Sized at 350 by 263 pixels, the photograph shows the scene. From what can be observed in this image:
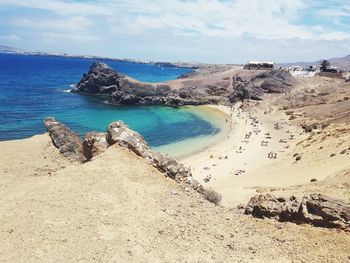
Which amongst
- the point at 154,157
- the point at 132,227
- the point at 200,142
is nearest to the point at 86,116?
the point at 200,142

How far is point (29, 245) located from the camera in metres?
14.7

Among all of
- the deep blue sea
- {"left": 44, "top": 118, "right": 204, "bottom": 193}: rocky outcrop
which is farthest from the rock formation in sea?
{"left": 44, "top": 118, "right": 204, "bottom": 193}: rocky outcrop

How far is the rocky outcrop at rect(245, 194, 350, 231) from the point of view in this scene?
16.1 metres

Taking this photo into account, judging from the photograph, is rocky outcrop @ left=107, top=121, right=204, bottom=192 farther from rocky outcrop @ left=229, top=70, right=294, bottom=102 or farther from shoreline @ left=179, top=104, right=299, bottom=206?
rocky outcrop @ left=229, top=70, right=294, bottom=102

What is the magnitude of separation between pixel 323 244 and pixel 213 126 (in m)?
61.8

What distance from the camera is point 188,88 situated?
114812mm

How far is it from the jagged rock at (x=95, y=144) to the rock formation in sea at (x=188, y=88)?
8048cm

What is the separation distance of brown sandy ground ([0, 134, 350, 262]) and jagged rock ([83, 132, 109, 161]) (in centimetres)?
357

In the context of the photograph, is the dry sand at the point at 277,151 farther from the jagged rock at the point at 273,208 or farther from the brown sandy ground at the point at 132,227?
the brown sandy ground at the point at 132,227

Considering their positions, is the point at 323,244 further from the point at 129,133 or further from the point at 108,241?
the point at 129,133

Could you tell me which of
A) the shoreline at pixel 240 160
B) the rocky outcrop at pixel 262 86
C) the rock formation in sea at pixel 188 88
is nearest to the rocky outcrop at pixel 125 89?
the rock formation in sea at pixel 188 88

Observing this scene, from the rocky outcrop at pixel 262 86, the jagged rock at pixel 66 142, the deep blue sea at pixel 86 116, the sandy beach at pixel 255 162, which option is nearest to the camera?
the jagged rock at pixel 66 142

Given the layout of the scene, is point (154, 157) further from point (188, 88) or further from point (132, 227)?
point (188, 88)

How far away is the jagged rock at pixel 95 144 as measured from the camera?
23.3 m
